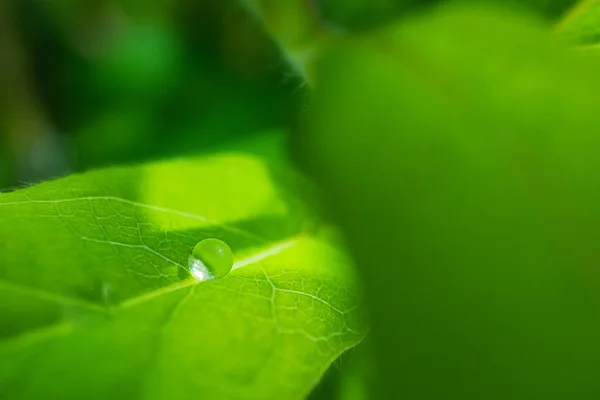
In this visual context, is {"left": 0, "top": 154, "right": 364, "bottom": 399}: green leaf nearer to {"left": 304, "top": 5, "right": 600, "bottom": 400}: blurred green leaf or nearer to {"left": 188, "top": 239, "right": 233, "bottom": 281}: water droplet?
{"left": 188, "top": 239, "right": 233, "bottom": 281}: water droplet

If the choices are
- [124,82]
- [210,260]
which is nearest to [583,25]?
[210,260]

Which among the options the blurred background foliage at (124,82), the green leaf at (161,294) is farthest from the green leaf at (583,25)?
the blurred background foliage at (124,82)

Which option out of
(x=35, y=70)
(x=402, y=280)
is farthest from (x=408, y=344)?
(x=35, y=70)

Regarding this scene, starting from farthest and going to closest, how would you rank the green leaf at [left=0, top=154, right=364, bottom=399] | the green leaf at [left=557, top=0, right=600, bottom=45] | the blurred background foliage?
the blurred background foliage, the green leaf at [left=557, top=0, right=600, bottom=45], the green leaf at [left=0, top=154, right=364, bottom=399]

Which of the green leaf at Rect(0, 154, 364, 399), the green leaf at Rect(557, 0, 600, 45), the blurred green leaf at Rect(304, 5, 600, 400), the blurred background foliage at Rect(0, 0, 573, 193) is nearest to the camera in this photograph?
the blurred green leaf at Rect(304, 5, 600, 400)

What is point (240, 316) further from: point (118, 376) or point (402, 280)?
point (402, 280)

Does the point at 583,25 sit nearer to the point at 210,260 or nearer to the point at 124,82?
the point at 210,260

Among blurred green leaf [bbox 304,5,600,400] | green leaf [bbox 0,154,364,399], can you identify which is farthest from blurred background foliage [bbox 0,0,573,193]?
blurred green leaf [bbox 304,5,600,400]

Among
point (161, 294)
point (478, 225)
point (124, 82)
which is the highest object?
point (124, 82)
